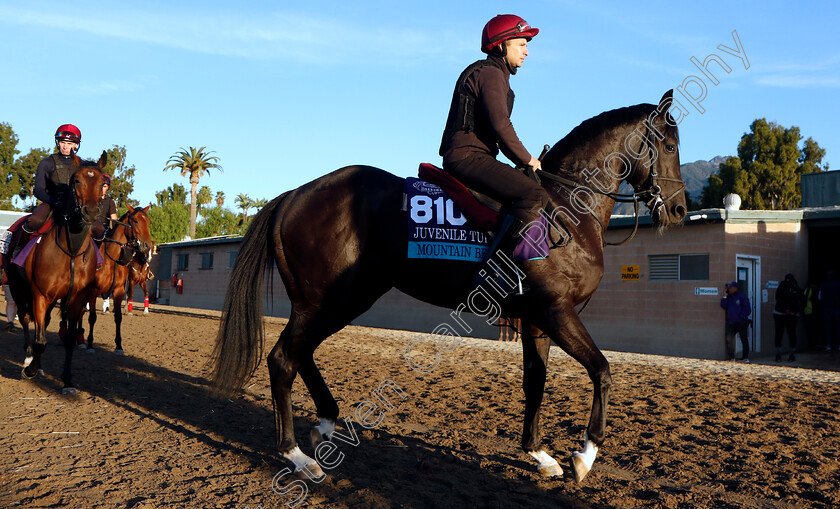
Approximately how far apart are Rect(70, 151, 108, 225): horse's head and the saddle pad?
14.1 feet

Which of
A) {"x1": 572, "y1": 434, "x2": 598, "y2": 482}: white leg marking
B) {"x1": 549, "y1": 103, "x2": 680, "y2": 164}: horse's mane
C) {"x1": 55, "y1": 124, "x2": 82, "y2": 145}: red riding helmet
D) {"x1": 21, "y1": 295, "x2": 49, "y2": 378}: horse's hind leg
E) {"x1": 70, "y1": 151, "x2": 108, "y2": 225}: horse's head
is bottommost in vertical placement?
{"x1": 572, "y1": 434, "x2": 598, "y2": 482}: white leg marking

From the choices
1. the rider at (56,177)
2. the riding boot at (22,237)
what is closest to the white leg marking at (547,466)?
the rider at (56,177)

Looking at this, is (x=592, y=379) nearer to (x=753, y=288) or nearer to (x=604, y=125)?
(x=604, y=125)

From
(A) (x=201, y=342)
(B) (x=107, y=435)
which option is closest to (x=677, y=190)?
(B) (x=107, y=435)

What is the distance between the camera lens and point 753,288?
49.7ft

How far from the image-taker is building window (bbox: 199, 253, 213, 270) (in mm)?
33263

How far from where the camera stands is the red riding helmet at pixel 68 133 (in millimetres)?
7445

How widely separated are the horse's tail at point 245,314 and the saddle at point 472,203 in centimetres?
129

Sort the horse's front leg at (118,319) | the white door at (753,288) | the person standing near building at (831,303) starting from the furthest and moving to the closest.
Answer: the white door at (753,288) → the person standing near building at (831,303) → the horse's front leg at (118,319)

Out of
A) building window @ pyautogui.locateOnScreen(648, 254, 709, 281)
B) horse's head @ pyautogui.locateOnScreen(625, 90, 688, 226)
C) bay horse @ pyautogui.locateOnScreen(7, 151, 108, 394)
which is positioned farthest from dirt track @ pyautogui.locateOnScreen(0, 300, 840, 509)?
building window @ pyautogui.locateOnScreen(648, 254, 709, 281)

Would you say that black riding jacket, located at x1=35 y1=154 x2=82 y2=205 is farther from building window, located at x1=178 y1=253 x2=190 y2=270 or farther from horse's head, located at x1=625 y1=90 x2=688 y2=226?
building window, located at x1=178 y1=253 x2=190 y2=270

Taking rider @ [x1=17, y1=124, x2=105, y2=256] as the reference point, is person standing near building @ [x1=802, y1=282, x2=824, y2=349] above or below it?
below

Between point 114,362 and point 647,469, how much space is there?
26.4ft

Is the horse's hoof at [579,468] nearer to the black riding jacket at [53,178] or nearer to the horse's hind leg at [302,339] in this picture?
the horse's hind leg at [302,339]
